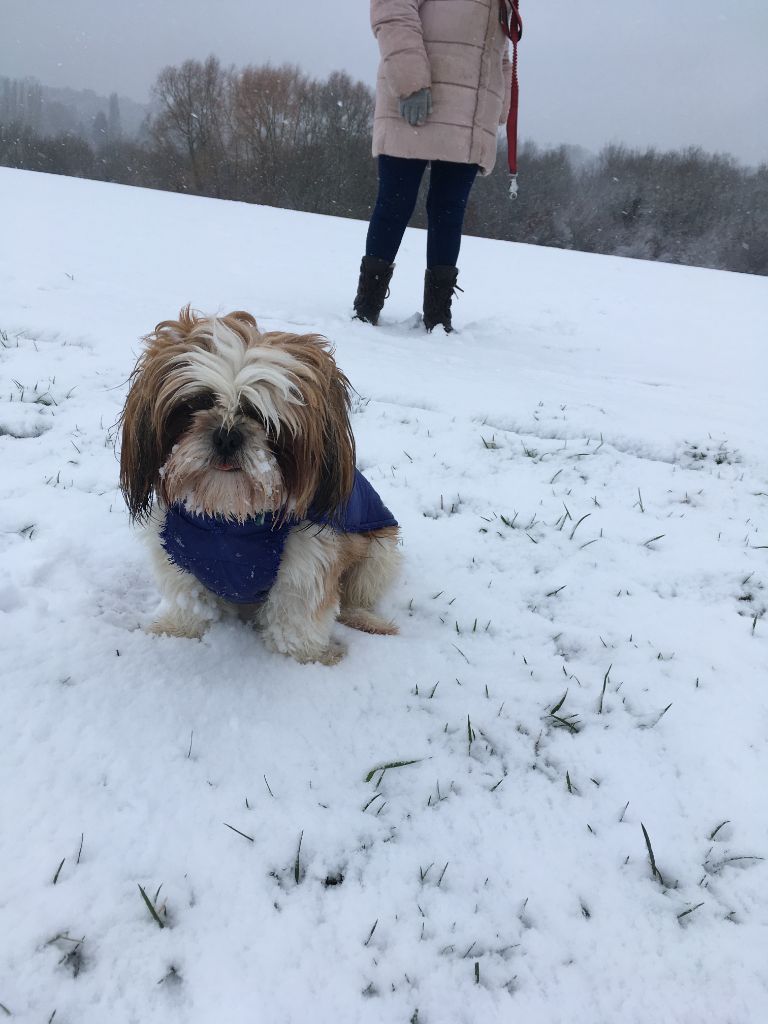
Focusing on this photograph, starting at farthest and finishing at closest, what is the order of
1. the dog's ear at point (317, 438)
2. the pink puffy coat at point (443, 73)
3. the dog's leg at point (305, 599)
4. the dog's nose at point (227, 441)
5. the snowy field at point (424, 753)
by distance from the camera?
the pink puffy coat at point (443, 73) → the dog's leg at point (305, 599) → the dog's ear at point (317, 438) → the dog's nose at point (227, 441) → the snowy field at point (424, 753)

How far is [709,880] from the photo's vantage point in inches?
72.3

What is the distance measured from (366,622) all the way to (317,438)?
40.5 inches

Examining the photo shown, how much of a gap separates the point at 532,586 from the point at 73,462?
2605mm

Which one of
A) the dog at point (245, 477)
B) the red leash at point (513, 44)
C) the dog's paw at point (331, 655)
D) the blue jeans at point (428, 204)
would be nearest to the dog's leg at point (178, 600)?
the dog at point (245, 477)

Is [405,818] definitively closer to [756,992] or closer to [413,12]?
[756,992]

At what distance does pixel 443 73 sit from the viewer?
5453mm

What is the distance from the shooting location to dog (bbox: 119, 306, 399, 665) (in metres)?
2.00

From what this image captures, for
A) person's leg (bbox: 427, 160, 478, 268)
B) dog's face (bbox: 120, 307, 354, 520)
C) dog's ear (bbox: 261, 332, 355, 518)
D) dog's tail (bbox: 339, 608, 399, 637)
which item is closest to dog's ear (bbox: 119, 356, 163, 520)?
dog's face (bbox: 120, 307, 354, 520)

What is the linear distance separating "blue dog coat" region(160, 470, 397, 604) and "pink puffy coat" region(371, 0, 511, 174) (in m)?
4.28

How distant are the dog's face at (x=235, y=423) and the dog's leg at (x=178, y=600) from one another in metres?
0.32

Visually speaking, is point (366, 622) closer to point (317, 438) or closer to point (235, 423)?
point (317, 438)

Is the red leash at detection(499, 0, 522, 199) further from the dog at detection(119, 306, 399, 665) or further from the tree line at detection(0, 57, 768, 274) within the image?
the tree line at detection(0, 57, 768, 274)

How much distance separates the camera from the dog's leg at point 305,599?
241 cm

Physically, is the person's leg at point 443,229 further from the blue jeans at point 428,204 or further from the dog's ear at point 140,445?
the dog's ear at point 140,445
